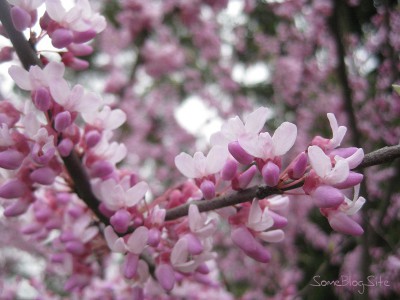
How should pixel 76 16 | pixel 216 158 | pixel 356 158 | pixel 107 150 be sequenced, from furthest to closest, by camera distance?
1. pixel 107 150
2. pixel 76 16
3. pixel 216 158
4. pixel 356 158

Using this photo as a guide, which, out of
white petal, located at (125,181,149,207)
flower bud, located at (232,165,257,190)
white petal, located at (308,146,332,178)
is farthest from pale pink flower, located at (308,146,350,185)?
white petal, located at (125,181,149,207)

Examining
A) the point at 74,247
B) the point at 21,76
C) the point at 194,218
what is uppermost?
the point at 21,76

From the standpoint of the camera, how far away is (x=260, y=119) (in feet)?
2.29

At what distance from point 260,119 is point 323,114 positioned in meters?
2.86

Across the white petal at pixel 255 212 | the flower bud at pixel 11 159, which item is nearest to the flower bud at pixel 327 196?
the white petal at pixel 255 212

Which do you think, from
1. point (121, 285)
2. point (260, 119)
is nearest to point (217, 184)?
point (260, 119)

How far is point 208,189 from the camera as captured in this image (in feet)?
2.40

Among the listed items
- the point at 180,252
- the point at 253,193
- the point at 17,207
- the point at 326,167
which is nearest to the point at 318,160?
the point at 326,167

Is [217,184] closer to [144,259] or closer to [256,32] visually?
[144,259]

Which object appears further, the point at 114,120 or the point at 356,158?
the point at 114,120

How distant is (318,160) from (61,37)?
0.55m

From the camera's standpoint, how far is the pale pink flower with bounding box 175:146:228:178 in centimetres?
74

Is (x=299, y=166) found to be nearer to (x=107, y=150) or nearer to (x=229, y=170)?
(x=229, y=170)

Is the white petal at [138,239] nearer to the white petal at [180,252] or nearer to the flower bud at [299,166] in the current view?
the white petal at [180,252]
